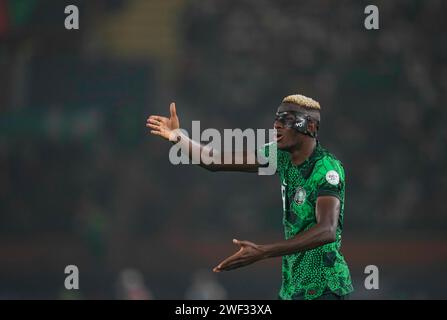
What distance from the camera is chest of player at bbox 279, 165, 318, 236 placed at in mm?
5199

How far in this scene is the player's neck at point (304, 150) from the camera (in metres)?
5.37

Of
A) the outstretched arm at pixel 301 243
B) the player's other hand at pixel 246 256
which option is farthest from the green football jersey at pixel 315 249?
the player's other hand at pixel 246 256

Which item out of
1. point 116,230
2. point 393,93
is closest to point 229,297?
point 116,230

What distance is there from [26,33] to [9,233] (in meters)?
3.09

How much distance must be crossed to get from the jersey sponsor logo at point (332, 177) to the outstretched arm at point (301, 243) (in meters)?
0.10

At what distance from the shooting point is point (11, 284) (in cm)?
1227

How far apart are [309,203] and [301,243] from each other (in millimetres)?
481

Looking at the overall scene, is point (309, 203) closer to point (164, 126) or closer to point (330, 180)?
point (330, 180)

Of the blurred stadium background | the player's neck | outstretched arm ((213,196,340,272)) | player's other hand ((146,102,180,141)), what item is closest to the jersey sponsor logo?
outstretched arm ((213,196,340,272))

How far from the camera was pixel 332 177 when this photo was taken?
202 inches

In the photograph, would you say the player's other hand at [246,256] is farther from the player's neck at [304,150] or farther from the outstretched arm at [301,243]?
the player's neck at [304,150]

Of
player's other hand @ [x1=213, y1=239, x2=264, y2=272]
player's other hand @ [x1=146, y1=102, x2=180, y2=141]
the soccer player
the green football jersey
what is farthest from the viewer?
player's other hand @ [x1=146, y1=102, x2=180, y2=141]

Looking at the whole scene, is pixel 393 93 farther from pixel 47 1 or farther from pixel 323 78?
pixel 47 1

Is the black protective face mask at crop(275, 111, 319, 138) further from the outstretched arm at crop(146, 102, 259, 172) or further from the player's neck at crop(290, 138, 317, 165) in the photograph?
the outstretched arm at crop(146, 102, 259, 172)
